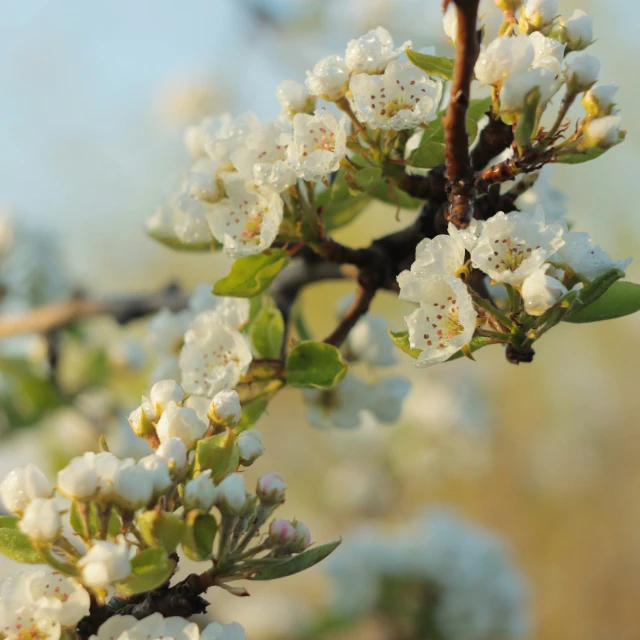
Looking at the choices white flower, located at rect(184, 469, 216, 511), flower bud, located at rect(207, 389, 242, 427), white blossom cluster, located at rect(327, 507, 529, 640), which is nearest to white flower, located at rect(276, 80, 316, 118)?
flower bud, located at rect(207, 389, 242, 427)

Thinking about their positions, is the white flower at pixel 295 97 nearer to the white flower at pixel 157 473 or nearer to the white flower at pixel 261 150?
the white flower at pixel 261 150

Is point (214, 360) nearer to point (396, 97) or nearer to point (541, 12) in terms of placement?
point (396, 97)

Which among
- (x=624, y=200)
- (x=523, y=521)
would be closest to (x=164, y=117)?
(x=624, y=200)

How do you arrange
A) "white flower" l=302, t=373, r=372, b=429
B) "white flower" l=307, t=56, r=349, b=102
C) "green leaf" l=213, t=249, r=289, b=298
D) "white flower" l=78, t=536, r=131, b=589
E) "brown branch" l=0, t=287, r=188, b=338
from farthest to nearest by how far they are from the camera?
"brown branch" l=0, t=287, r=188, b=338
"white flower" l=302, t=373, r=372, b=429
"green leaf" l=213, t=249, r=289, b=298
"white flower" l=307, t=56, r=349, b=102
"white flower" l=78, t=536, r=131, b=589

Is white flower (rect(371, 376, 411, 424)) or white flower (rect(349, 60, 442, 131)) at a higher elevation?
white flower (rect(349, 60, 442, 131))

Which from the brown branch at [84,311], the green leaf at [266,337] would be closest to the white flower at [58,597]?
the green leaf at [266,337]

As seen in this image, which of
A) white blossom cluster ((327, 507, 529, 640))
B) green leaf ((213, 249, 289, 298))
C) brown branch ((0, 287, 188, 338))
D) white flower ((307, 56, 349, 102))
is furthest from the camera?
white blossom cluster ((327, 507, 529, 640))

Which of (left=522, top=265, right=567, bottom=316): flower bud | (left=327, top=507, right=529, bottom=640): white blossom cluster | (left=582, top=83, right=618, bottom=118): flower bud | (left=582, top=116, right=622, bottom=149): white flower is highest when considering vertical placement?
(left=582, top=83, right=618, bottom=118): flower bud

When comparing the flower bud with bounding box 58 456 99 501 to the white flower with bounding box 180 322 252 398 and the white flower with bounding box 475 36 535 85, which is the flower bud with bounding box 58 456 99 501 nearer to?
the white flower with bounding box 180 322 252 398

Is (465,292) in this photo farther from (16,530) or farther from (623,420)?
(623,420)
